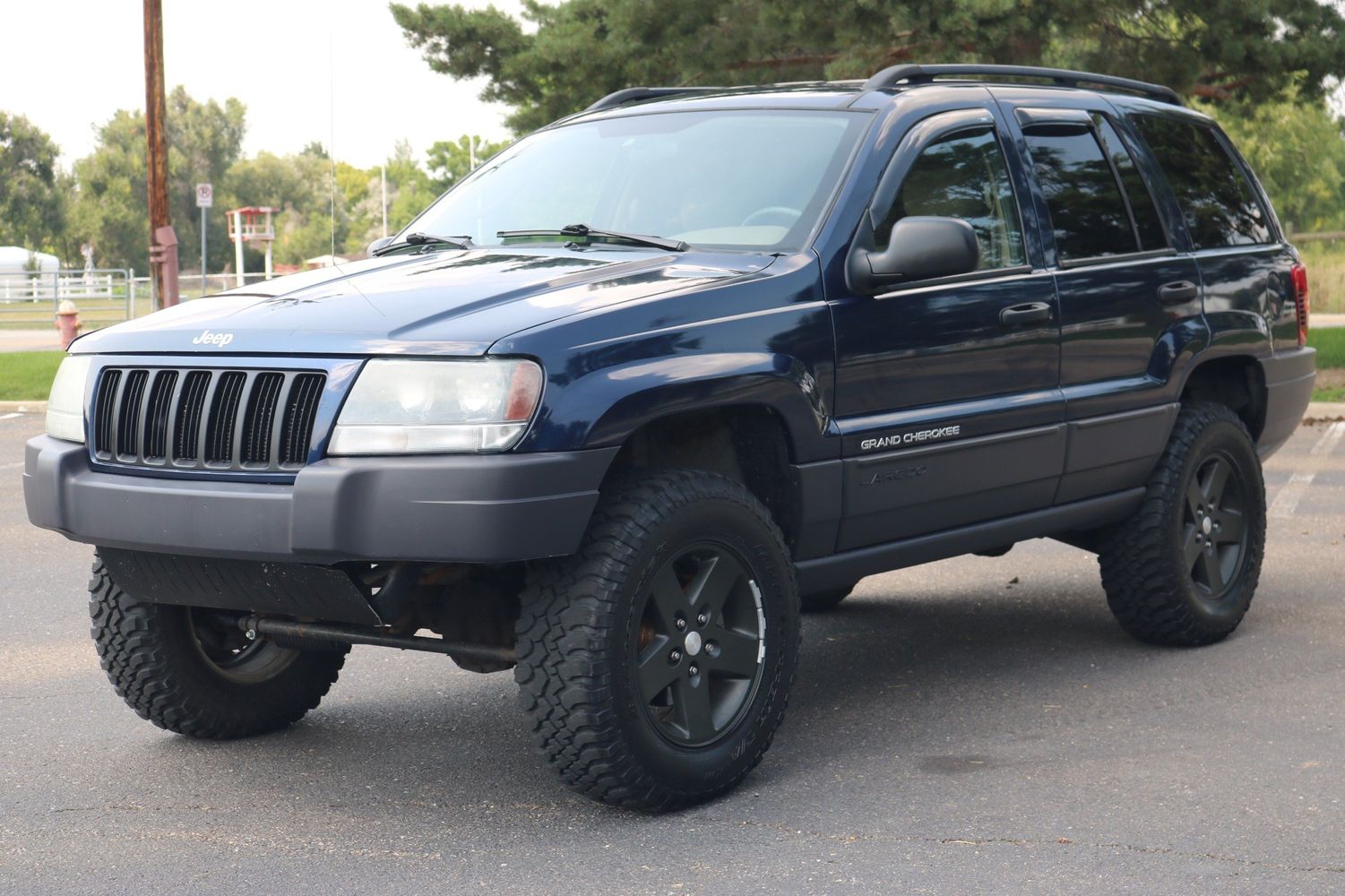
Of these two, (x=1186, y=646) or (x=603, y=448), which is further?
(x=1186, y=646)

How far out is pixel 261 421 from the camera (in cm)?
421

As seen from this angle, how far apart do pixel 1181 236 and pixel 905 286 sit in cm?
182

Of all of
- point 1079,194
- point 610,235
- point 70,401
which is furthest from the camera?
point 1079,194

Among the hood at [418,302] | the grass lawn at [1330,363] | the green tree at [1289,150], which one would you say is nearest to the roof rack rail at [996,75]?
the hood at [418,302]

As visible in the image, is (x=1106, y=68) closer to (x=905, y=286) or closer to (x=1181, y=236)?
(x=1181, y=236)

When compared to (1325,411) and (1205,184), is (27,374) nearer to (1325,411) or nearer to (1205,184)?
(1325,411)

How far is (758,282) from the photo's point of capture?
4.67 meters

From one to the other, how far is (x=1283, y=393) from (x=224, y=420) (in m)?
4.45

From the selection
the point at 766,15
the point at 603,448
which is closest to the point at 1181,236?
the point at 603,448

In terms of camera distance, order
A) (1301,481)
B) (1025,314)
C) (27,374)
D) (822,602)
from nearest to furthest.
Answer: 1. (1025,314)
2. (822,602)
3. (1301,481)
4. (27,374)

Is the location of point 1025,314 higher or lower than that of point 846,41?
lower

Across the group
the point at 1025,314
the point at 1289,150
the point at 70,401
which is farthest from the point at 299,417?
the point at 1289,150

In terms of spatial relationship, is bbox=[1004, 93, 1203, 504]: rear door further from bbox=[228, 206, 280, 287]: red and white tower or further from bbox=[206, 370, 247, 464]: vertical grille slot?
bbox=[228, 206, 280, 287]: red and white tower

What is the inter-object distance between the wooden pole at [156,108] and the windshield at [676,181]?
16.7 meters
